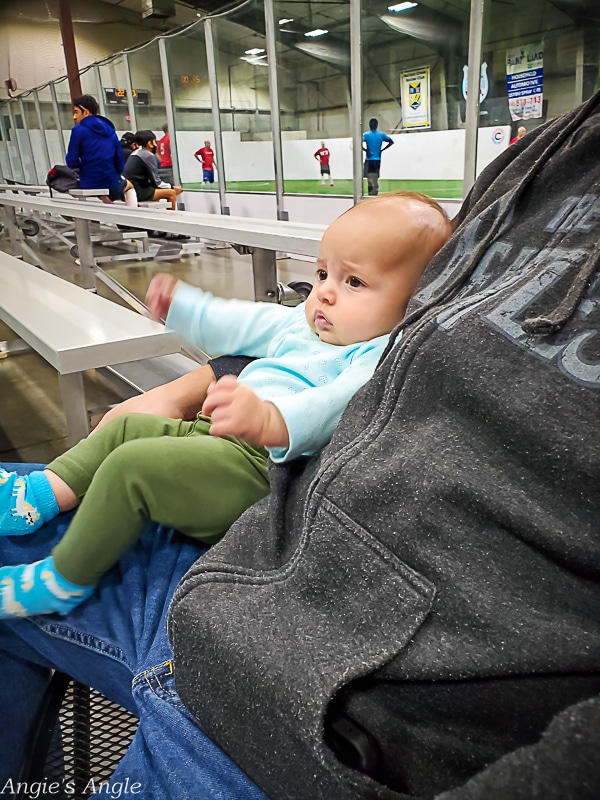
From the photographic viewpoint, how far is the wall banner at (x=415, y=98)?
17.6ft

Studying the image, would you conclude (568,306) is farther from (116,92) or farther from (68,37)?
(68,37)

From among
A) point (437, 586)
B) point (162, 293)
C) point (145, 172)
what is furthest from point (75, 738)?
point (145, 172)

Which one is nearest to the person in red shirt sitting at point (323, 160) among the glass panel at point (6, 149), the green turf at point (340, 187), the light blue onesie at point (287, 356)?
the green turf at point (340, 187)

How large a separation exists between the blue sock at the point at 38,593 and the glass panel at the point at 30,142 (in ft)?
42.5

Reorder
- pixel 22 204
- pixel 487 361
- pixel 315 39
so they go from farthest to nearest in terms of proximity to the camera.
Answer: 1. pixel 315 39
2. pixel 22 204
3. pixel 487 361

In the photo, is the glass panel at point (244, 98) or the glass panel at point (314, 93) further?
the glass panel at point (244, 98)

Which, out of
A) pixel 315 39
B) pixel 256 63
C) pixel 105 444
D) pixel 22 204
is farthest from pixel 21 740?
pixel 256 63

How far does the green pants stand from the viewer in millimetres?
694

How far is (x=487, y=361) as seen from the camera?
1.65 feet

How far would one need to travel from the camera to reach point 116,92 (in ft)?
28.7

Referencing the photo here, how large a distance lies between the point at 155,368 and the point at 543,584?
7.62 ft

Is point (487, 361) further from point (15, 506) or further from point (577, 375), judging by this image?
point (15, 506)

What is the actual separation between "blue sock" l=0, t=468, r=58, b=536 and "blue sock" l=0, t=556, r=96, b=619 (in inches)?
2.8

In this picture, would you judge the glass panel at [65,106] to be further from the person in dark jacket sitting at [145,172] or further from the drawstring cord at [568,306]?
the drawstring cord at [568,306]
